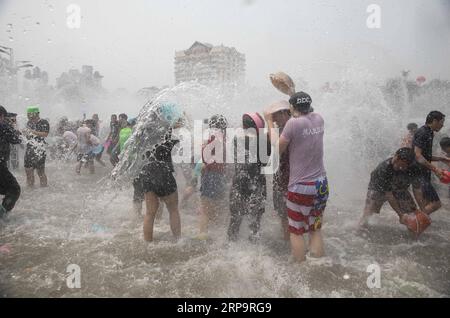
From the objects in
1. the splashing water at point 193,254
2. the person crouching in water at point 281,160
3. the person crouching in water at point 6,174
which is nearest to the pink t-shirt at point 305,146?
the person crouching in water at point 281,160

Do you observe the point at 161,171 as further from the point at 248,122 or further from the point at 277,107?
the point at 277,107

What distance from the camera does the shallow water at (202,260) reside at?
340 cm

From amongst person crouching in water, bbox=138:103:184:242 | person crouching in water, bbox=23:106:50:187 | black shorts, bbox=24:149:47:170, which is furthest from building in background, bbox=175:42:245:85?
person crouching in water, bbox=138:103:184:242

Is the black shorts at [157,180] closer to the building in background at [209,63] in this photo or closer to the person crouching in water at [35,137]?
the person crouching in water at [35,137]

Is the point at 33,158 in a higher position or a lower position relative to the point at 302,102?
lower

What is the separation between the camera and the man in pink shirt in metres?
3.54

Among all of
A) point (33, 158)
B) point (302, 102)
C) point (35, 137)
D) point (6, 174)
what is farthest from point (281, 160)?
point (33, 158)

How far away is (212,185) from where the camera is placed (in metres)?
4.69

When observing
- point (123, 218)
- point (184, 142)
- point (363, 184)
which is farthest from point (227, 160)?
point (363, 184)

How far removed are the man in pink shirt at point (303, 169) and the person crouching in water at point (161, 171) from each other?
5.16ft

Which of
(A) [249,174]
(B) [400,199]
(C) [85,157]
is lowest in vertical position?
(B) [400,199]

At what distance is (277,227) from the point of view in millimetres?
5309

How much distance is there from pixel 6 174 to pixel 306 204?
15.7ft
